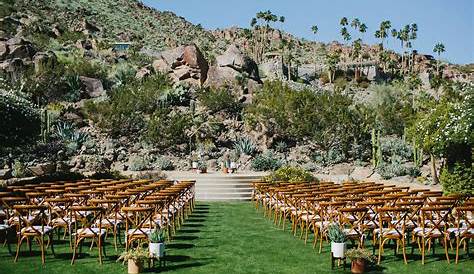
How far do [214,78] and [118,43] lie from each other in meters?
25.1

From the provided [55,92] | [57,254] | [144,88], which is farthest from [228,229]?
[55,92]

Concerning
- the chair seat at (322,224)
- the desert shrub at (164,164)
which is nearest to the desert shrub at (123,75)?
the desert shrub at (164,164)

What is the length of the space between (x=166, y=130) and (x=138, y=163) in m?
5.57

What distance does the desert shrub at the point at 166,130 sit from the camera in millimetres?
35312

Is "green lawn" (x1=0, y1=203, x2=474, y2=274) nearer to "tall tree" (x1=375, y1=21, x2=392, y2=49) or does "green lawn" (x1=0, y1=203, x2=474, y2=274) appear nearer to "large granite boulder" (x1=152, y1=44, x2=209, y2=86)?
"large granite boulder" (x1=152, y1=44, x2=209, y2=86)

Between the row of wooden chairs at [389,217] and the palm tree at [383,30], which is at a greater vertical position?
the palm tree at [383,30]

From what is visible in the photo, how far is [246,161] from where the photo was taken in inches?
1330

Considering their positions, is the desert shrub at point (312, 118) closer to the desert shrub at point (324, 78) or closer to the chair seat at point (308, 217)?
the chair seat at point (308, 217)

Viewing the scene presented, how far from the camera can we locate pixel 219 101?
42.4 m

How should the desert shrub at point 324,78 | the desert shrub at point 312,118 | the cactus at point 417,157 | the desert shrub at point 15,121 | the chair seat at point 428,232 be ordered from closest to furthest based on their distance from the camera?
the chair seat at point 428,232, the desert shrub at point 15,121, the cactus at point 417,157, the desert shrub at point 312,118, the desert shrub at point 324,78

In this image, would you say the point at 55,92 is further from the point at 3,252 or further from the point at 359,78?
Answer: the point at 359,78

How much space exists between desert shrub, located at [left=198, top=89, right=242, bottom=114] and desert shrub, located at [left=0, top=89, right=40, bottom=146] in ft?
66.7

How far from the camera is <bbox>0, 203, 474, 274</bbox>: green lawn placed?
852 cm

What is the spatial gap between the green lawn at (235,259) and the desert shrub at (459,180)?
727cm
